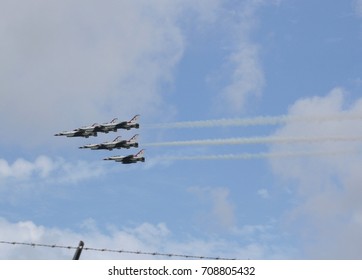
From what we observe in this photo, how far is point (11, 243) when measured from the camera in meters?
66.2

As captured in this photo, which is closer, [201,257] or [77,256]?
[77,256]

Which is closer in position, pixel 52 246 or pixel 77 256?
pixel 77 256

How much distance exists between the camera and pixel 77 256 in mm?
58625
